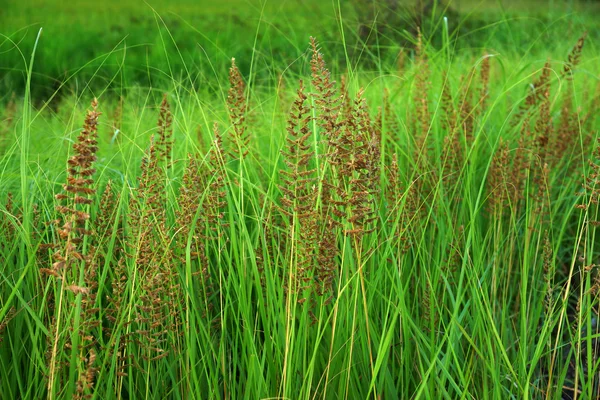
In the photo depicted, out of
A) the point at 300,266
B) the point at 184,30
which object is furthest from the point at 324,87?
the point at 184,30

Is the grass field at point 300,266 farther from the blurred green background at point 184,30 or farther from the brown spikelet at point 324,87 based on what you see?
the blurred green background at point 184,30

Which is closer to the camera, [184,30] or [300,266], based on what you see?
[300,266]

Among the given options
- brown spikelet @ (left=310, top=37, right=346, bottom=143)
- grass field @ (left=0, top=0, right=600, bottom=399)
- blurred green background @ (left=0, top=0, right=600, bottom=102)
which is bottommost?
grass field @ (left=0, top=0, right=600, bottom=399)

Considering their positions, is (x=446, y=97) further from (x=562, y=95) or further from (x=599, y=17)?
(x=599, y=17)

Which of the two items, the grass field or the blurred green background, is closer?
the grass field

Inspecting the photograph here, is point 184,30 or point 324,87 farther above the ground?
point 184,30

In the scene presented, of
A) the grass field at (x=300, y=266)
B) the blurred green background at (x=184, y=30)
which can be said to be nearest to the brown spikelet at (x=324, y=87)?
the grass field at (x=300, y=266)

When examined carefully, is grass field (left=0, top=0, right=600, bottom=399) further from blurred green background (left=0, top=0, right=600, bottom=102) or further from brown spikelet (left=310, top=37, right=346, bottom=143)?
blurred green background (left=0, top=0, right=600, bottom=102)

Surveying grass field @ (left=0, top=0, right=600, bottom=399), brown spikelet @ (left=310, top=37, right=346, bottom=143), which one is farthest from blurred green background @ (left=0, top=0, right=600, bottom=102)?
brown spikelet @ (left=310, top=37, right=346, bottom=143)

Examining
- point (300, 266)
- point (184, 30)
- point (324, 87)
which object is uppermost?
point (184, 30)

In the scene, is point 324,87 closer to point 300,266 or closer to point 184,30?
point 300,266

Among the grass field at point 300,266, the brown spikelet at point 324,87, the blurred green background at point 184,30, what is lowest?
the grass field at point 300,266

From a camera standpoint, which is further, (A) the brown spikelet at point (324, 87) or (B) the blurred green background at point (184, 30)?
(B) the blurred green background at point (184, 30)

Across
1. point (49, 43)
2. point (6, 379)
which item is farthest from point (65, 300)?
point (49, 43)
